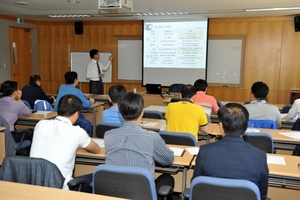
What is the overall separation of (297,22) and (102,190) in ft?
24.0

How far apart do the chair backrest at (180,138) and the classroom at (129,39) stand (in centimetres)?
410

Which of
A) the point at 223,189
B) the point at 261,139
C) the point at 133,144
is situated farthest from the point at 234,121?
the point at 261,139

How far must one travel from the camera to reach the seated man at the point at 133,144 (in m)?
2.21

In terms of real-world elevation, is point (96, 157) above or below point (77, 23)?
below

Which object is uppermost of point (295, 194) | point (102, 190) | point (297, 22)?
point (297, 22)

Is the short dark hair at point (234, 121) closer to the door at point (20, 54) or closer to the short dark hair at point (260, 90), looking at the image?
the short dark hair at point (260, 90)

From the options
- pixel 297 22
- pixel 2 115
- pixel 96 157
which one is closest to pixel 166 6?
pixel 297 22

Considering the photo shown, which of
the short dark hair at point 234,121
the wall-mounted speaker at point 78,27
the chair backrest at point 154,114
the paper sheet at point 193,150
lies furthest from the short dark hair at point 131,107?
the wall-mounted speaker at point 78,27

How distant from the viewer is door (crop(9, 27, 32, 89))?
28.8 ft

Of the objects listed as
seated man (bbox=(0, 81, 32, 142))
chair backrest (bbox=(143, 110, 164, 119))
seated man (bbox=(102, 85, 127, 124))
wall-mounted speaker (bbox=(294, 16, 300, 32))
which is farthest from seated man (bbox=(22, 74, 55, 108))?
wall-mounted speaker (bbox=(294, 16, 300, 32))

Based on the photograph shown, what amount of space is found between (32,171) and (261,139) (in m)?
2.24

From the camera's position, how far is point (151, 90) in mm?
7434

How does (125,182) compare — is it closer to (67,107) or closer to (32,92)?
(67,107)

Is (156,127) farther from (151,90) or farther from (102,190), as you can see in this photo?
(151,90)
